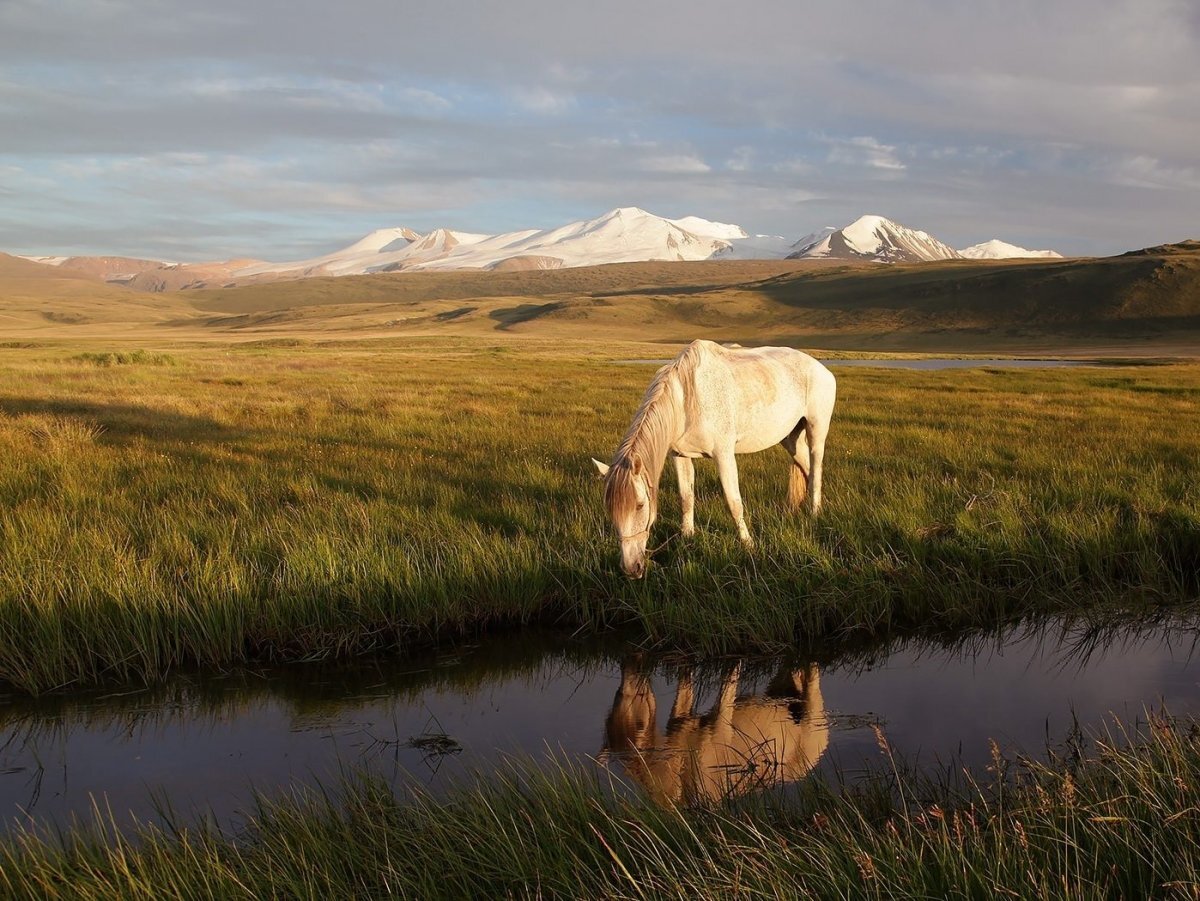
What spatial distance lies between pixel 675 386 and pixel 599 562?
1.92 m

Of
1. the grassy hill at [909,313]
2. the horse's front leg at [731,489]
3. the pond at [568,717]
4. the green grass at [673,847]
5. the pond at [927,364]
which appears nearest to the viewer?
the green grass at [673,847]

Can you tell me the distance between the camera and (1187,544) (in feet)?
26.2

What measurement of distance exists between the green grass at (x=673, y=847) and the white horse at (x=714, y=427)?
10.4 feet

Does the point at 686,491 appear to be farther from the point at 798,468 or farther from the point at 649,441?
the point at 798,468

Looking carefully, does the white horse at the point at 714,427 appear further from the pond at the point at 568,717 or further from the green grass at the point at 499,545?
the pond at the point at 568,717

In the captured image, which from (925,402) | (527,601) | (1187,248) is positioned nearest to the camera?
(527,601)

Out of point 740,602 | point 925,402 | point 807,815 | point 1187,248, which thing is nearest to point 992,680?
point 740,602

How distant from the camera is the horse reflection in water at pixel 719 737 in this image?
4418 mm

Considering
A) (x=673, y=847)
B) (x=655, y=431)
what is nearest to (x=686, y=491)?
(x=655, y=431)

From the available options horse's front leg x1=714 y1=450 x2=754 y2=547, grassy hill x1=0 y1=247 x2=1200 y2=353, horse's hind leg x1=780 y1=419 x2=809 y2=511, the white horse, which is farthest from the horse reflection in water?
grassy hill x1=0 y1=247 x2=1200 y2=353

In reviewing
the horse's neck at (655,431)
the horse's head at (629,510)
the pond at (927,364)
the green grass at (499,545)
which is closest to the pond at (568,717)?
the green grass at (499,545)

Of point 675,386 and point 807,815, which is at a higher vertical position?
point 675,386

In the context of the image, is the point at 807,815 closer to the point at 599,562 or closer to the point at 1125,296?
the point at 599,562

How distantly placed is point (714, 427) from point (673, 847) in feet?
16.9
